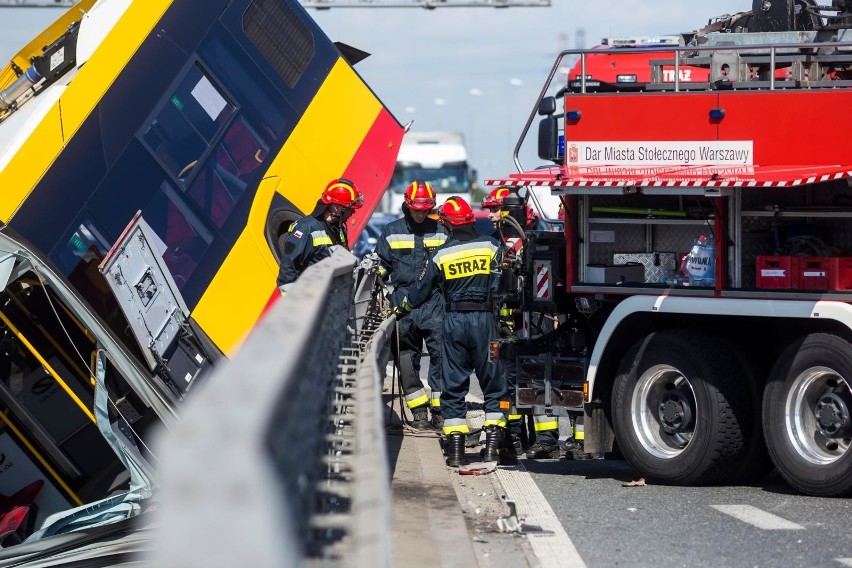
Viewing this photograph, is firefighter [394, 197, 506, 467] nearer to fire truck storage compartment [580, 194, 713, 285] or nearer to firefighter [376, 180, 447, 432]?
fire truck storage compartment [580, 194, 713, 285]

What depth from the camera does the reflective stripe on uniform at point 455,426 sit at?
886cm

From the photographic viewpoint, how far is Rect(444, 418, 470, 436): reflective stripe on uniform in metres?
8.86

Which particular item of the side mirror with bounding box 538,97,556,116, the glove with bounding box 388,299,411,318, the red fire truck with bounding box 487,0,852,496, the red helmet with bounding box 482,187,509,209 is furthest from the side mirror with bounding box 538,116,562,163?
the red helmet with bounding box 482,187,509,209

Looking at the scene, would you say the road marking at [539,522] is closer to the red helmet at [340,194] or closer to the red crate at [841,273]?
the red crate at [841,273]

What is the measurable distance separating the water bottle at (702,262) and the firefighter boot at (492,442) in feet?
5.76

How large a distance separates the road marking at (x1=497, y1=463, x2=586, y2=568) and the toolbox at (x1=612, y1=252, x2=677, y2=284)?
1.54 metres

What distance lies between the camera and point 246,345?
2697 millimetres

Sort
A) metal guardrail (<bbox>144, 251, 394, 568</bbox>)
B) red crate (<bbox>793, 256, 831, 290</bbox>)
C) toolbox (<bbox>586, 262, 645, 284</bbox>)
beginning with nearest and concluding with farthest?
1. metal guardrail (<bbox>144, 251, 394, 568</bbox>)
2. red crate (<bbox>793, 256, 831, 290</bbox>)
3. toolbox (<bbox>586, 262, 645, 284</bbox>)

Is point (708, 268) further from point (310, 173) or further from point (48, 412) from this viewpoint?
point (48, 412)

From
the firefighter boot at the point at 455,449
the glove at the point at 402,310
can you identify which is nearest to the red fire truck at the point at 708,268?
the firefighter boot at the point at 455,449

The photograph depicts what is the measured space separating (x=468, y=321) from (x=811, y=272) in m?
2.50

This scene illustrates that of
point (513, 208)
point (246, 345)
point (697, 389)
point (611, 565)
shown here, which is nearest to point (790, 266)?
point (697, 389)

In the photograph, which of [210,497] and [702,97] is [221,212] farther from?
[210,497]

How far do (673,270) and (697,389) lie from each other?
890mm
